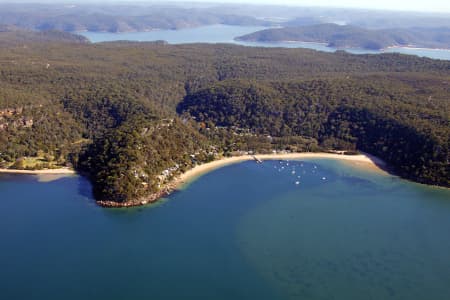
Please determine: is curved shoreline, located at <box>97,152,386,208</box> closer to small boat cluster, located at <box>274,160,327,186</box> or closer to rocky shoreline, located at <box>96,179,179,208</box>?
rocky shoreline, located at <box>96,179,179,208</box>

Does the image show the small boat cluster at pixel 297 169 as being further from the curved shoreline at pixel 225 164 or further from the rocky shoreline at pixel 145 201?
the rocky shoreline at pixel 145 201

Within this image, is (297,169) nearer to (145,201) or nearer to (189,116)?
(145,201)

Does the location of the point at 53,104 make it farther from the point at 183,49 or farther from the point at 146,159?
the point at 183,49

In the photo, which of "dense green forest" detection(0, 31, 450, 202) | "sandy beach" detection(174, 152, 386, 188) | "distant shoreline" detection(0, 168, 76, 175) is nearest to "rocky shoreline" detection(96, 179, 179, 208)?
"dense green forest" detection(0, 31, 450, 202)

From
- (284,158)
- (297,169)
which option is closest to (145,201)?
(297,169)

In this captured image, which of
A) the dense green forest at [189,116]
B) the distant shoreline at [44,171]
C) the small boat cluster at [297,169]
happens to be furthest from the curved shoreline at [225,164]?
the distant shoreline at [44,171]

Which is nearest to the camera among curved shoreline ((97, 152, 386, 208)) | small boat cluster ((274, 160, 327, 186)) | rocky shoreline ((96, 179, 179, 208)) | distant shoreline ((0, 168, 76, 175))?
rocky shoreline ((96, 179, 179, 208))

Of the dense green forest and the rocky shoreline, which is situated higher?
the dense green forest
